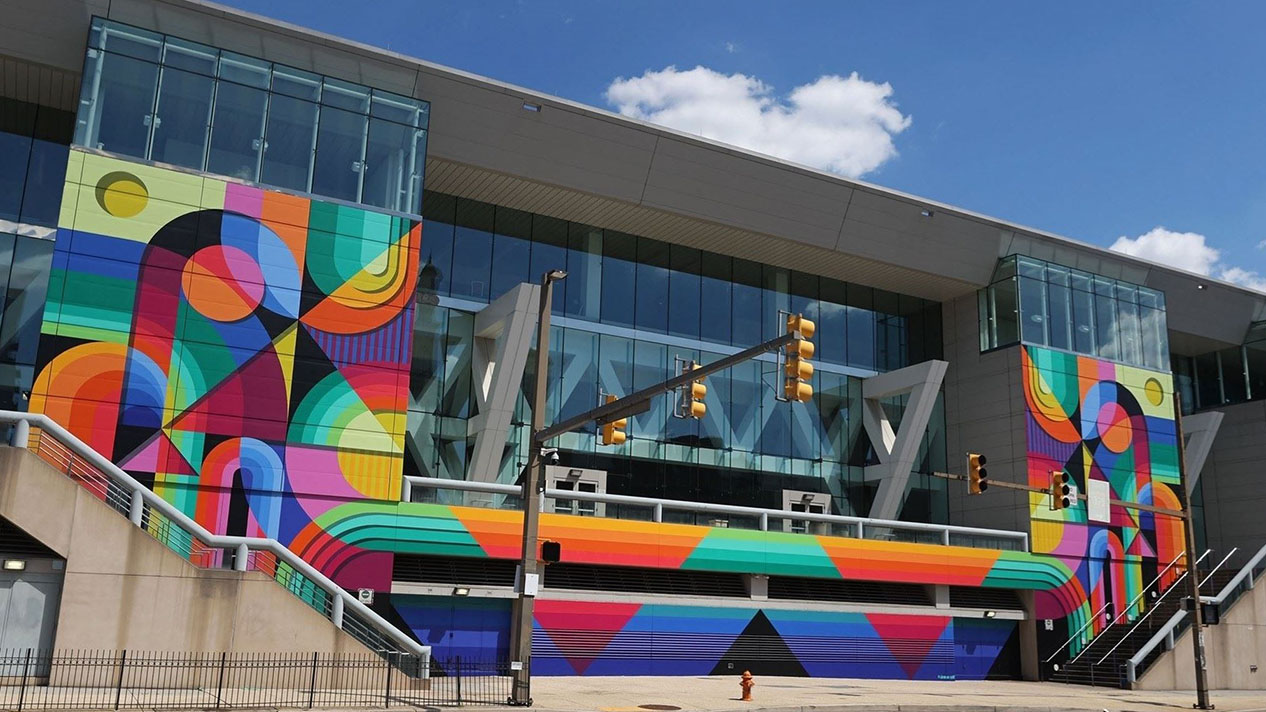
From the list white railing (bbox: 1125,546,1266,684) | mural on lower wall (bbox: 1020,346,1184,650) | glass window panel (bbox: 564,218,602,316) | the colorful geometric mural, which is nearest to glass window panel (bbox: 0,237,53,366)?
the colorful geometric mural

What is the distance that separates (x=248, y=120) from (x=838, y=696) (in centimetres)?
2489

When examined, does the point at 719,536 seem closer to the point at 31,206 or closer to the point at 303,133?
the point at 303,133

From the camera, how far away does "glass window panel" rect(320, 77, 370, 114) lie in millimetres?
36250

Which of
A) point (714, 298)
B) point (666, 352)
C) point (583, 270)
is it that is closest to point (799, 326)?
point (583, 270)

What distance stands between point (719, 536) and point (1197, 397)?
35302mm

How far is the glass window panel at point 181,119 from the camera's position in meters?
33.6

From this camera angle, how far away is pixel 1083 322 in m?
49.4

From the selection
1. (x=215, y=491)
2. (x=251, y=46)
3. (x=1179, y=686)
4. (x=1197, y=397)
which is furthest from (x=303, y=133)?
(x=1197, y=397)

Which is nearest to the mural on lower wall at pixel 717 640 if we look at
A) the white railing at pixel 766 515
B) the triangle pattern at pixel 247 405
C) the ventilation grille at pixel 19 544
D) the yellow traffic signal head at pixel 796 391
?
the white railing at pixel 766 515

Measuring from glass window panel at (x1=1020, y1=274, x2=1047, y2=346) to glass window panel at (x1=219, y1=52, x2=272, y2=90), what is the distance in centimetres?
3196

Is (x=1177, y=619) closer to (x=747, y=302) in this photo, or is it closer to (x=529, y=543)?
(x=747, y=302)

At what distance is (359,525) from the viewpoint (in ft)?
110

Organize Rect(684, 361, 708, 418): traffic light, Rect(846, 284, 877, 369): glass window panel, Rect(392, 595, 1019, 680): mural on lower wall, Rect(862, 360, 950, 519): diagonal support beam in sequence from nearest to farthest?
1. Rect(684, 361, 708, 418): traffic light
2. Rect(392, 595, 1019, 680): mural on lower wall
3. Rect(862, 360, 950, 519): diagonal support beam
4. Rect(846, 284, 877, 369): glass window panel

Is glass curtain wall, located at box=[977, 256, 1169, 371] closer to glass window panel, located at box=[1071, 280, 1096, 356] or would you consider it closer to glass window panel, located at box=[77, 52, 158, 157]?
glass window panel, located at box=[1071, 280, 1096, 356]
